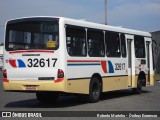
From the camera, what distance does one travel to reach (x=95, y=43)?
674 inches

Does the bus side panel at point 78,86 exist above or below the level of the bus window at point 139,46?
below

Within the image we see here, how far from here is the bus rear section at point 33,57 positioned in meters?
14.7

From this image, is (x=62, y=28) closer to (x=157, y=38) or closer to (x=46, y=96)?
Answer: (x=46, y=96)

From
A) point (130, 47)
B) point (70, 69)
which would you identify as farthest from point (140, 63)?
point (70, 69)

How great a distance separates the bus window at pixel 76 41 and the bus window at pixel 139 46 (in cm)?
528

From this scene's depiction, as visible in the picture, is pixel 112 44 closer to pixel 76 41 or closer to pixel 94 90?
pixel 94 90

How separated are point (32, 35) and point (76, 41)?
5.26 feet

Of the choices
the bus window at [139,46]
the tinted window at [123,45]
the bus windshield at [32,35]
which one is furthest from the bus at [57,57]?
the bus window at [139,46]

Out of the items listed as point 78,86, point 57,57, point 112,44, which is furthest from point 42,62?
point 112,44

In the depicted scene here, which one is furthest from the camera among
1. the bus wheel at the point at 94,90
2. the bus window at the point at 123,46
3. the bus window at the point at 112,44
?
the bus window at the point at 123,46

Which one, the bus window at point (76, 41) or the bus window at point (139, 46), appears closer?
the bus window at point (76, 41)

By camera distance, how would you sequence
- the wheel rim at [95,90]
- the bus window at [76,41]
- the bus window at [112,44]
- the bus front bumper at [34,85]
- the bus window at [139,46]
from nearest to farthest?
the bus front bumper at [34,85]
the bus window at [76,41]
the wheel rim at [95,90]
the bus window at [112,44]
the bus window at [139,46]

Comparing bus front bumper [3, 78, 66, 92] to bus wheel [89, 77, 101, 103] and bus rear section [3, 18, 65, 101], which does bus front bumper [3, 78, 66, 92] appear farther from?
bus wheel [89, 77, 101, 103]

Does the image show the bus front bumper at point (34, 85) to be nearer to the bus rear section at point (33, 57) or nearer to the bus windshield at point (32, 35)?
the bus rear section at point (33, 57)
